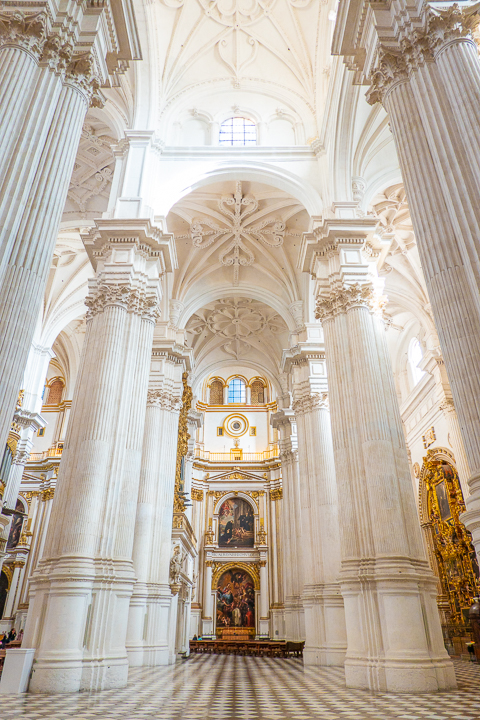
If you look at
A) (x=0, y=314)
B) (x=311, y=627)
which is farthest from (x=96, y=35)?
(x=311, y=627)

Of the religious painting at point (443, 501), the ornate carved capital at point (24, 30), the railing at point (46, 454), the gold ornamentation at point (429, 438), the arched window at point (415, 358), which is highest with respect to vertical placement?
the arched window at point (415, 358)

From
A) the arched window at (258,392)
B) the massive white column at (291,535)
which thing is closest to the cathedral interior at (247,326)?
the massive white column at (291,535)

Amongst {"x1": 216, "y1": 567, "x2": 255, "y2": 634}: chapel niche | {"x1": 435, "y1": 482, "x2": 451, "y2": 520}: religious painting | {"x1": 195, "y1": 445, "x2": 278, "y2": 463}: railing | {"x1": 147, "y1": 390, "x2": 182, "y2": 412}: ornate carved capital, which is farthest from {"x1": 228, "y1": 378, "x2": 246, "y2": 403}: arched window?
{"x1": 147, "y1": 390, "x2": 182, "y2": 412}: ornate carved capital

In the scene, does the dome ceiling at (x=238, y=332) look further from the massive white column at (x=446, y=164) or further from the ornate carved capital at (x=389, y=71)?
the massive white column at (x=446, y=164)

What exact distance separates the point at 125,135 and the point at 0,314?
402 inches

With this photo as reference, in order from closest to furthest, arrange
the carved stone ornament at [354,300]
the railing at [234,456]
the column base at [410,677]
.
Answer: the column base at [410,677] → the carved stone ornament at [354,300] → the railing at [234,456]

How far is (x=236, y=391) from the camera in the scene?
33250 mm

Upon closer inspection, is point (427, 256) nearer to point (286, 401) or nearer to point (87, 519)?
point (87, 519)

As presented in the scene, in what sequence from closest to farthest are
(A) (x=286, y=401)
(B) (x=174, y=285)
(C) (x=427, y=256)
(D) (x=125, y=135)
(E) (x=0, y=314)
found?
(E) (x=0, y=314)
(C) (x=427, y=256)
(D) (x=125, y=135)
(B) (x=174, y=285)
(A) (x=286, y=401)

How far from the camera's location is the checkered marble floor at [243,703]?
5.52m

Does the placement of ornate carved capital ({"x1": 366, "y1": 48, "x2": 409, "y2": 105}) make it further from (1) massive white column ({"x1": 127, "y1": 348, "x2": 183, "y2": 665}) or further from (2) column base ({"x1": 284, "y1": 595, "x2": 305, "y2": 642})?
(2) column base ({"x1": 284, "y1": 595, "x2": 305, "y2": 642})

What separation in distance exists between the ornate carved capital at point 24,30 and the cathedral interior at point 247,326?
0.09 feet

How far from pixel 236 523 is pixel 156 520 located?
16053 mm

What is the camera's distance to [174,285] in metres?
19.0
